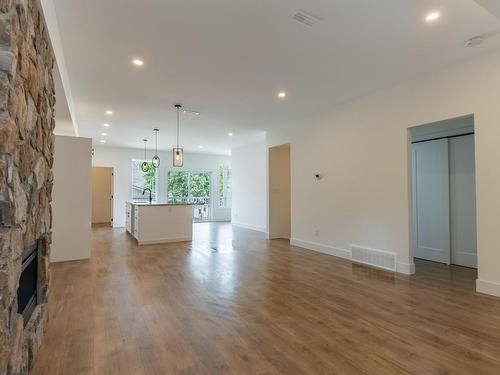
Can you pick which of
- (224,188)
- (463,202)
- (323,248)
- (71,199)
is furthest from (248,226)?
(463,202)

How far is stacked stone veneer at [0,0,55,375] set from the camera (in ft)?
4.28

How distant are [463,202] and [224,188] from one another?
9045 millimetres

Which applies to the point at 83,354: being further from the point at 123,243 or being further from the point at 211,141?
the point at 211,141

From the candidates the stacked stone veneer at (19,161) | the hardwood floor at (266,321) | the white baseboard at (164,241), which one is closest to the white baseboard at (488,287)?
the hardwood floor at (266,321)

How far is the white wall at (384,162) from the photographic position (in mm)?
3494

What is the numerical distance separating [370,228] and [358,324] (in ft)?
8.22

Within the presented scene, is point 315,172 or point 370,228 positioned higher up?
point 315,172

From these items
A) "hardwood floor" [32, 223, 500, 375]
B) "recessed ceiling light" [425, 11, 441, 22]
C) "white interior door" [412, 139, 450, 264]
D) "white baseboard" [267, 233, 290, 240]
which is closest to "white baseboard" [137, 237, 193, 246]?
"hardwood floor" [32, 223, 500, 375]

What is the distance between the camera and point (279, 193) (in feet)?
26.0

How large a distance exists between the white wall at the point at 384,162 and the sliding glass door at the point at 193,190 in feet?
20.3

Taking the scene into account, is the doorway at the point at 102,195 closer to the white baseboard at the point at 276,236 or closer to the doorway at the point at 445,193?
the white baseboard at the point at 276,236

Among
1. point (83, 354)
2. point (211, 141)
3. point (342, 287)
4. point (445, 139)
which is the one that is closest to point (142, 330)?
point (83, 354)

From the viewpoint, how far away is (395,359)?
212 centimetres

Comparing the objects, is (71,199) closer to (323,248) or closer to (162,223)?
(162,223)
